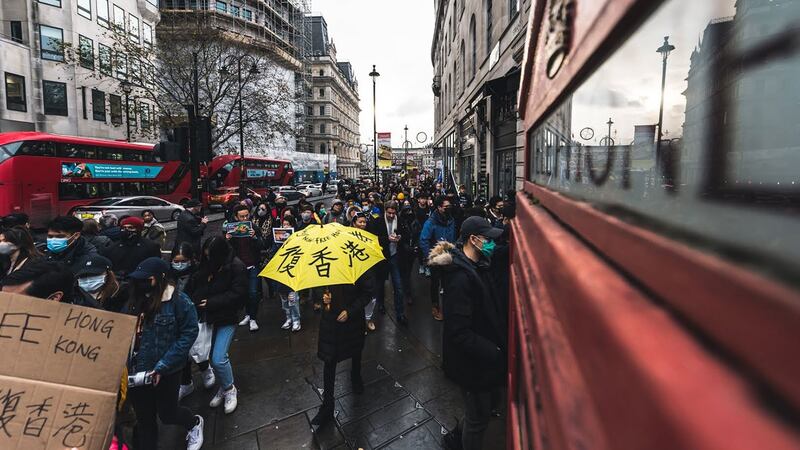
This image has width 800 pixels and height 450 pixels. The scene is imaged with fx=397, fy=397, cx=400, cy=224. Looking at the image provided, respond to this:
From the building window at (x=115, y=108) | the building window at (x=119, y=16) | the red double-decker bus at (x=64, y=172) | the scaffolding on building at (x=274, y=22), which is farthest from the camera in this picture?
the scaffolding on building at (x=274, y=22)

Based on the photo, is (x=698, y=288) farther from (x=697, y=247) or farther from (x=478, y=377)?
(x=478, y=377)

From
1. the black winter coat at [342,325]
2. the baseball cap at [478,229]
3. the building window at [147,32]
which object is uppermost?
the building window at [147,32]

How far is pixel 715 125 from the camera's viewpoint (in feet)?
1.47

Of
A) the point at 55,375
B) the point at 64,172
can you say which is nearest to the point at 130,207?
the point at 64,172

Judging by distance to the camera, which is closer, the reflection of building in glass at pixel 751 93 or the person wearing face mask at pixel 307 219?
the reflection of building in glass at pixel 751 93

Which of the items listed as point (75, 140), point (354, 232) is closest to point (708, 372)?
point (354, 232)

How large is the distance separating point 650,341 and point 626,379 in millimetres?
55

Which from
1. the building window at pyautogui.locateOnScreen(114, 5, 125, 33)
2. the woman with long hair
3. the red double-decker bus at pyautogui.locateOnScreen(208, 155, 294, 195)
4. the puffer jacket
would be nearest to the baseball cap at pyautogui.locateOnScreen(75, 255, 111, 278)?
the woman with long hair

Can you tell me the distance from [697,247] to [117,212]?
1847 centimetres

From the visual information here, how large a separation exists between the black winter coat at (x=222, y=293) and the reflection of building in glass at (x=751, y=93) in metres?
3.85

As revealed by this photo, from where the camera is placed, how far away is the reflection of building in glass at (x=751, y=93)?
14.0 inches

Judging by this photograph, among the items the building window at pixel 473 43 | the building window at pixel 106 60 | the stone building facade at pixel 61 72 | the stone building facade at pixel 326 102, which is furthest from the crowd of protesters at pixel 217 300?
the stone building facade at pixel 326 102

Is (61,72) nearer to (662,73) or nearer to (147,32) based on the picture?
(147,32)

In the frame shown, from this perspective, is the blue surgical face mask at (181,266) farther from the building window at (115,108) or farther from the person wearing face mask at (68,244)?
the building window at (115,108)
